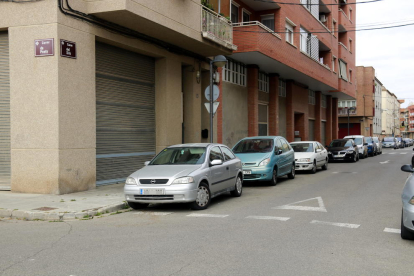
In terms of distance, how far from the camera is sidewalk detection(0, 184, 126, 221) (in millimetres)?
8547

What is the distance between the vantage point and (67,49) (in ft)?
38.1

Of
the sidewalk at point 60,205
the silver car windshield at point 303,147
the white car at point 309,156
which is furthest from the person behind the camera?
the silver car windshield at point 303,147

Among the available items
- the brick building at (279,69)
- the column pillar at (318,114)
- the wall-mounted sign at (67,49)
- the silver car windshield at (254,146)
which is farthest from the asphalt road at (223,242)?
the column pillar at (318,114)

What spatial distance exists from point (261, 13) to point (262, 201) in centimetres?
1663

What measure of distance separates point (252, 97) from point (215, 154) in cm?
1450

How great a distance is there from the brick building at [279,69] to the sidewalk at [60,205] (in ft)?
36.7

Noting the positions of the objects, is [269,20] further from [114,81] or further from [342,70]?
[342,70]

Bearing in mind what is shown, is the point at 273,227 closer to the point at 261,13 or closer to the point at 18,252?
the point at 18,252

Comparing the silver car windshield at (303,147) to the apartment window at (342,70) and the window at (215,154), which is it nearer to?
the window at (215,154)

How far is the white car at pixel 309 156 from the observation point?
1845cm

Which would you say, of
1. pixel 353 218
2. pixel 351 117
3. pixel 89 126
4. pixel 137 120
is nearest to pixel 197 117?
pixel 137 120

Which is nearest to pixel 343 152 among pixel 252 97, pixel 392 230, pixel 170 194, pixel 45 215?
pixel 252 97

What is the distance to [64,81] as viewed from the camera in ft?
37.8

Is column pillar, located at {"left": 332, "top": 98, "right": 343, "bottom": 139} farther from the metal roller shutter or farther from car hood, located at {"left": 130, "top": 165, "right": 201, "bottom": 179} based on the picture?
car hood, located at {"left": 130, "top": 165, "right": 201, "bottom": 179}
